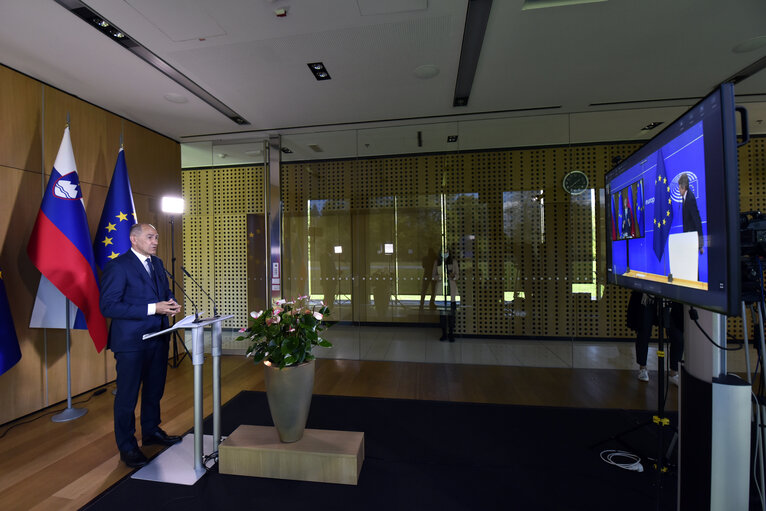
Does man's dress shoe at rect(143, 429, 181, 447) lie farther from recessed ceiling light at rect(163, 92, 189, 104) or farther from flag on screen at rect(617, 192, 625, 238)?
flag on screen at rect(617, 192, 625, 238)

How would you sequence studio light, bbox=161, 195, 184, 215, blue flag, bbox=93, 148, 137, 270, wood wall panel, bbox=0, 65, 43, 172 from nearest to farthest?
1. wood wall panel, bbox=0, 65, 43, 172
2. blue flag, bbox=93, 148, 137, 270
3. studio light, bbox=161, 195, 184, 215

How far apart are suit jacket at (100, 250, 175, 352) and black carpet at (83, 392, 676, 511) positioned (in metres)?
1.02

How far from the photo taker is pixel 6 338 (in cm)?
297

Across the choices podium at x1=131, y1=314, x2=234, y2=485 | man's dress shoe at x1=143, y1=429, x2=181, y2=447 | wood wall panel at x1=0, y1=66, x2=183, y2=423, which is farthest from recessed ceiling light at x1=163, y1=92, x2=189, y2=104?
man's dress shoe at x1=143, y1=429, x2=181, y2=447

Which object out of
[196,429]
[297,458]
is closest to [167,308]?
[196,429]

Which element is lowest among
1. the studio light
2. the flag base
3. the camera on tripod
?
the flag base

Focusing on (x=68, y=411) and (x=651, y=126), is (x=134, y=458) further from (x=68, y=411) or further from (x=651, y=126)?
(x=651, y=126)

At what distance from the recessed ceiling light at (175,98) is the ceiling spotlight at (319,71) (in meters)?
1.80

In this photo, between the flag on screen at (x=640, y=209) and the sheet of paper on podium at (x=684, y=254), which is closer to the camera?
the sheet of paper on podium at (x=684, y=254)

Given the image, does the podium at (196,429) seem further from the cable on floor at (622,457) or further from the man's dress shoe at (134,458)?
the cable on floor at (622,457)

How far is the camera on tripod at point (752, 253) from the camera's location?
1321 mm

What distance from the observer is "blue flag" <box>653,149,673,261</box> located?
1.67 m

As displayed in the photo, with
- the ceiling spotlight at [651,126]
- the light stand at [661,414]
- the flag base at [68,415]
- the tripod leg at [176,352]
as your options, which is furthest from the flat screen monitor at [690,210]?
the tripod leg at [176,352]

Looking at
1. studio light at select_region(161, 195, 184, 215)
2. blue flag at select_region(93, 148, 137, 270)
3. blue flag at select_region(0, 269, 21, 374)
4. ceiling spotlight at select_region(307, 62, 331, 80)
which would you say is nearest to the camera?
blue flag at select_region(0, 269, 21, 374)
